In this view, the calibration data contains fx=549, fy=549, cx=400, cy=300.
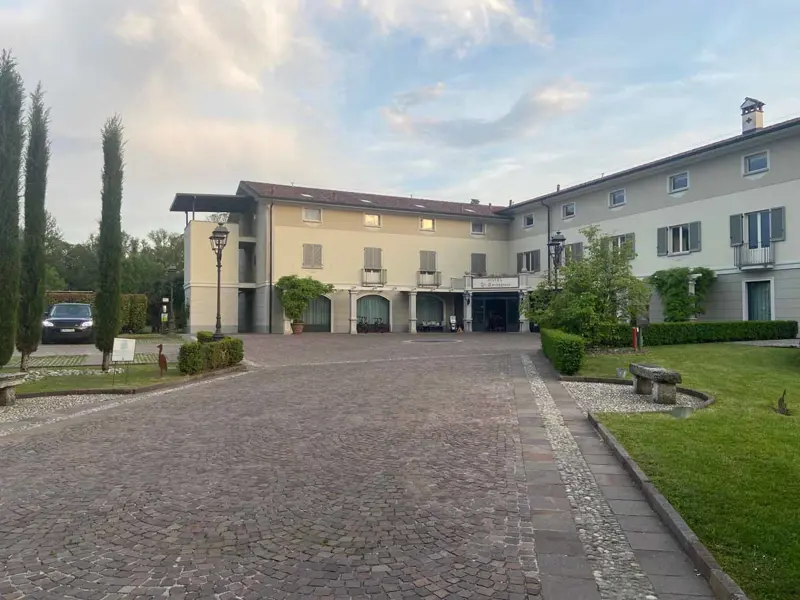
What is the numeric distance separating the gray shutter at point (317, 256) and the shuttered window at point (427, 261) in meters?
6.53

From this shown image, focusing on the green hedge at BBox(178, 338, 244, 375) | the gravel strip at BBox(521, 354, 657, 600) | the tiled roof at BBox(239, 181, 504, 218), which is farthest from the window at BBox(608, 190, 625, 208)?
the gravel strip at BBox(521, 354, 657, 600)

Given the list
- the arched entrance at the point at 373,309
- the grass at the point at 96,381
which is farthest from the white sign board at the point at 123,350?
the arched entrance at the point at 373,309

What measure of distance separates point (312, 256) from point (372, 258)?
3793 millimetres

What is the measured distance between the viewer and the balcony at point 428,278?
3475 centimetres

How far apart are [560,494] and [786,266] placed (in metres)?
21.4

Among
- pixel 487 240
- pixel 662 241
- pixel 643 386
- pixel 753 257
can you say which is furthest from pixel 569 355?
pixel 487 240

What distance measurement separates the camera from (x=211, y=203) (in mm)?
34094

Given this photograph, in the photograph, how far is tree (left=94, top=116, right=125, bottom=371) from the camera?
1351 centimetres

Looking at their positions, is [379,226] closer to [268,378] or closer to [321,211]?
[321,211]

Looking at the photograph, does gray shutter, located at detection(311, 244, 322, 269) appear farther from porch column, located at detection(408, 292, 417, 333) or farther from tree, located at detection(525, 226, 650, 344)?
tree, located at detection(525, 226, 650, 344)

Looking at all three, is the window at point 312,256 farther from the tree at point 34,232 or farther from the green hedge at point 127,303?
the tree at point 34,232

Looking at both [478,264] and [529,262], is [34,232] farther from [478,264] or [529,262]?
[529,262]

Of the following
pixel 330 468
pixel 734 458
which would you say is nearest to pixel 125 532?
pixel 330 468

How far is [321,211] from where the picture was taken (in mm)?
32688
